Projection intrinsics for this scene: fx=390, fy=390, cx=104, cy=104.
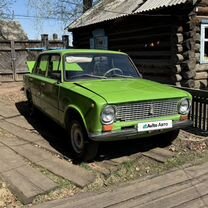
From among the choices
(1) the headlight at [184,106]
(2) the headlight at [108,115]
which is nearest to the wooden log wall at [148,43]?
(1) the headlight at [184,106]

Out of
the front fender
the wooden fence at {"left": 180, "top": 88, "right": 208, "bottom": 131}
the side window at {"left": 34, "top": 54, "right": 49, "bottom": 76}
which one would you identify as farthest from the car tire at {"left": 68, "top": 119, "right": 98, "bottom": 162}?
the wooden fence at {"left": 180, "top": 88, "right": 208, "bottom": 131}

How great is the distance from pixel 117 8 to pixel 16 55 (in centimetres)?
588

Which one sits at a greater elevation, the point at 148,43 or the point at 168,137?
the point at 148,43

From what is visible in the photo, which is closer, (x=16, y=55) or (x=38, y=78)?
(x=38, y=78)

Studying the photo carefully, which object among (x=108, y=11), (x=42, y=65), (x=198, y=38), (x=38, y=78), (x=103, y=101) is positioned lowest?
(x=103, y=101)

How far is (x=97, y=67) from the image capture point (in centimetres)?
700

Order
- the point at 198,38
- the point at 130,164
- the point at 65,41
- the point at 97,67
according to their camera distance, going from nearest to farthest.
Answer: the point at 130,164
the point at 97,67
the point at 198,38
the point at 65,41

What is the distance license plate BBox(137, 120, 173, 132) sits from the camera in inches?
223

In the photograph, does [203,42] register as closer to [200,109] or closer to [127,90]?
[200,109]

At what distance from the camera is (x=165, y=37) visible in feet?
39.8

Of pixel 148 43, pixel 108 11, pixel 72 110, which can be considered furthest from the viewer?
pixel 108 11

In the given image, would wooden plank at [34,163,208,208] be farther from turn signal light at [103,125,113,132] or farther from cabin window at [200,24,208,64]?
A: cabin window at [200,24,208,64]

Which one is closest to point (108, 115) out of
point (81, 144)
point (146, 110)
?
point (146, 110)

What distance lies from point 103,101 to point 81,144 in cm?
89
